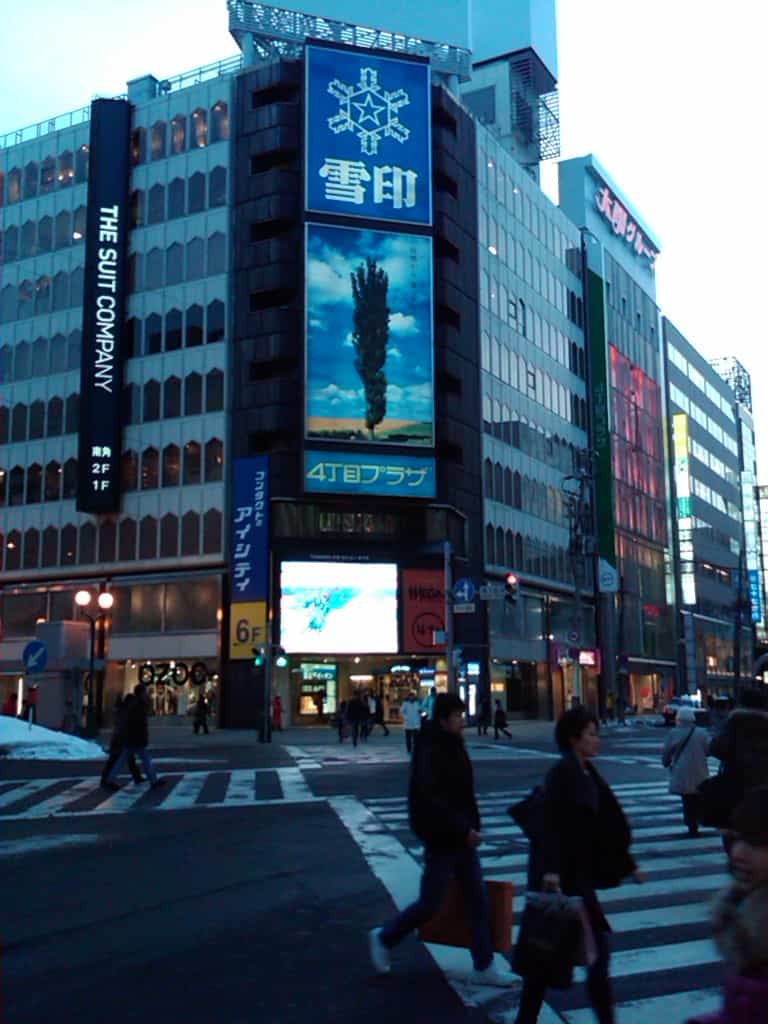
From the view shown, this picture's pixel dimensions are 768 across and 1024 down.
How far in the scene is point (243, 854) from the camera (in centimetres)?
1191

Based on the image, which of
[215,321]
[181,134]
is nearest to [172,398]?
[215,321]

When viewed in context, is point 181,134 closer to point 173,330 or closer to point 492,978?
point 173,330

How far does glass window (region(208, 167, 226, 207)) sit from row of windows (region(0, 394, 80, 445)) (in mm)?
12437

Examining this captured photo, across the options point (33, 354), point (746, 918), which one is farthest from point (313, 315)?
point (746, 918)

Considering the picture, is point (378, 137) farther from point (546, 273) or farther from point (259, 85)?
point (546, 273)

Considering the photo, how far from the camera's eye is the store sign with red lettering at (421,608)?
50.5m

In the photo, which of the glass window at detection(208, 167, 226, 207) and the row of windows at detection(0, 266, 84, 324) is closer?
the glass window at detection(208, 167, 226, 207)

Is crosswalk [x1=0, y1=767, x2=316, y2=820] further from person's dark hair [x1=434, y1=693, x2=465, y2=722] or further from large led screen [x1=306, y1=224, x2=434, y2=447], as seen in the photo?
large led screen [x1=306, y1=224, x2=434, y2=447]

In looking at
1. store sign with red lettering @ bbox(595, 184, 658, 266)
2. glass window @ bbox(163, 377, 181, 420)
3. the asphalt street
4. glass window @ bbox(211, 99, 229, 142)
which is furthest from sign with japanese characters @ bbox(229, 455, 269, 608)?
store sign with red lettering @ bbox(595, 184, 658, 266)

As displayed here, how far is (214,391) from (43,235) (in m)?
15.8

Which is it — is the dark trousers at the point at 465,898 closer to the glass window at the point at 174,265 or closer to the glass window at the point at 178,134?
the glass window at the point at 174,265

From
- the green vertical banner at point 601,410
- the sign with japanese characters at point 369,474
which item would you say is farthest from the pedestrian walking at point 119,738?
the green vertical banner at point 601,410

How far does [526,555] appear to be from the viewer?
6141 centimetres

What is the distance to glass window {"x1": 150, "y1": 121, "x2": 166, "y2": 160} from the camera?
56.0m
